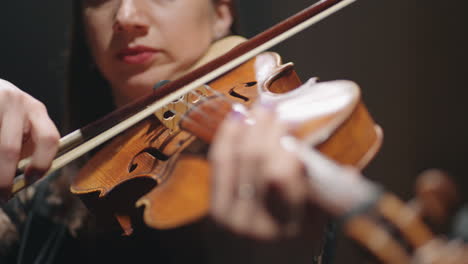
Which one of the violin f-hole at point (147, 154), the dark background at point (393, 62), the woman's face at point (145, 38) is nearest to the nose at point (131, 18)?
the woman's face at point (145, 38)

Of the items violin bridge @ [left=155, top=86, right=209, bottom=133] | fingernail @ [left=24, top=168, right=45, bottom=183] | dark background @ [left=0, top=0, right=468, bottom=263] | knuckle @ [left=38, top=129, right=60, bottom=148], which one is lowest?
dark background @ [left=0, top=0, right=468, bottom=263]

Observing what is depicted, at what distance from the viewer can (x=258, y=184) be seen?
0.33 metres

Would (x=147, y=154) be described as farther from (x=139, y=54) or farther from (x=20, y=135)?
(x=139, y=54)

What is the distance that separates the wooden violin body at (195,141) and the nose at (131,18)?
20cm

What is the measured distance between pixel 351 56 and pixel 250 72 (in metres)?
0.41

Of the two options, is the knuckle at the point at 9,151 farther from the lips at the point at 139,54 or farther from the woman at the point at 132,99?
the lips at the point at 139,54

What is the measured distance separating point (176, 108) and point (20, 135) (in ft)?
0.73

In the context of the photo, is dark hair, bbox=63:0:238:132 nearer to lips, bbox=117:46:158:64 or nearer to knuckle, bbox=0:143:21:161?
lips, bbox=117:46:158:64

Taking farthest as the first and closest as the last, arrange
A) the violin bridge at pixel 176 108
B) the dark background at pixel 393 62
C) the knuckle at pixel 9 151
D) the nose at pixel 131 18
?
the dark background at pixel 393 62
the nose at pixel 131 18
the violin bridge at pixel 176 108
the knuckle at pixel 9 151

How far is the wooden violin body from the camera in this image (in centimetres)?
40

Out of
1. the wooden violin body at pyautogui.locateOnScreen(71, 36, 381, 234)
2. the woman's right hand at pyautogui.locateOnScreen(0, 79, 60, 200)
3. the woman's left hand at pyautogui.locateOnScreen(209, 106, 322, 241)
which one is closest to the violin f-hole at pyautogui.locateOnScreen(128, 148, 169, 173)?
the wooden violin body at pyautogui.locateOnScreen(71, 36, 381, 234)

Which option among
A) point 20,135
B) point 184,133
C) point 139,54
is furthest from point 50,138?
point 139,54

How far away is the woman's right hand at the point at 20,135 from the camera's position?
1.69ft

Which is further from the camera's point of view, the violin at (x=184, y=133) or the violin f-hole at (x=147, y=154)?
the violin f-hole at (x=147, y=154)
